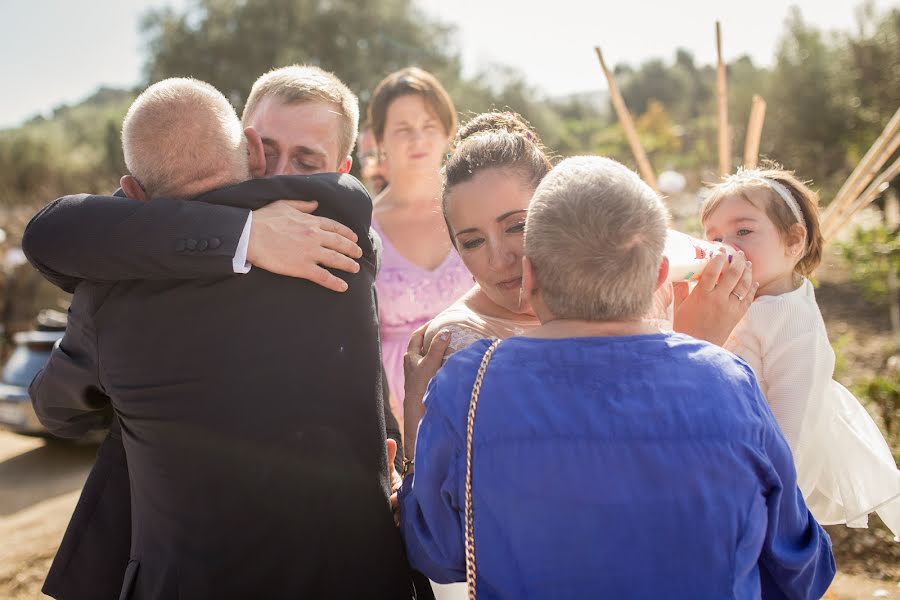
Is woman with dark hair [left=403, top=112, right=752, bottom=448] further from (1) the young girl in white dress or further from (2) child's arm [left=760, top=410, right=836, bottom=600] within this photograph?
(2) child's arm [left=760, top=410, right=836, bottom=600]

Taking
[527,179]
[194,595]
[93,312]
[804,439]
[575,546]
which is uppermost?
[527,179]

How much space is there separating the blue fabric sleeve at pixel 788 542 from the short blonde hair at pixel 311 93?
54.7 inches

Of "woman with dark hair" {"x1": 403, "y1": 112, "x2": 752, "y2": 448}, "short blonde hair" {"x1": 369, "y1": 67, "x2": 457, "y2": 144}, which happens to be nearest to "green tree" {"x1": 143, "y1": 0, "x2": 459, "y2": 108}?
"short blonde hair" {"x1": 369, "y1": 67, "x2": 457, "y2": 144}

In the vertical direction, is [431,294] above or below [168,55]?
below

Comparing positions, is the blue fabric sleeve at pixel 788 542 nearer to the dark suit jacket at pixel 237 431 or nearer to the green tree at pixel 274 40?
the dark suit jacket at pixel 237 431

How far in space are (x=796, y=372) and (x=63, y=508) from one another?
216 inches

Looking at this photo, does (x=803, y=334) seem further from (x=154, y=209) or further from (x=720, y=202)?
(x=154, y=209)

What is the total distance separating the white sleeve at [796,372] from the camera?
2.22m

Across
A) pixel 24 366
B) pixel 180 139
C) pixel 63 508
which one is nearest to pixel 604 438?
pixel 180 139

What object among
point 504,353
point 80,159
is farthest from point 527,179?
point 80,159

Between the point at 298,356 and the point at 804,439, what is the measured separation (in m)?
1.64

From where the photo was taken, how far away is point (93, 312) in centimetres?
156

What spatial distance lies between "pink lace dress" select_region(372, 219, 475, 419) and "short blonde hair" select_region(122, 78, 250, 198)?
6.32ft

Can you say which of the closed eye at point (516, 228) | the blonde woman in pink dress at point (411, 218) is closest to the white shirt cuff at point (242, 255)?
the closed eye at point (516, 228)
